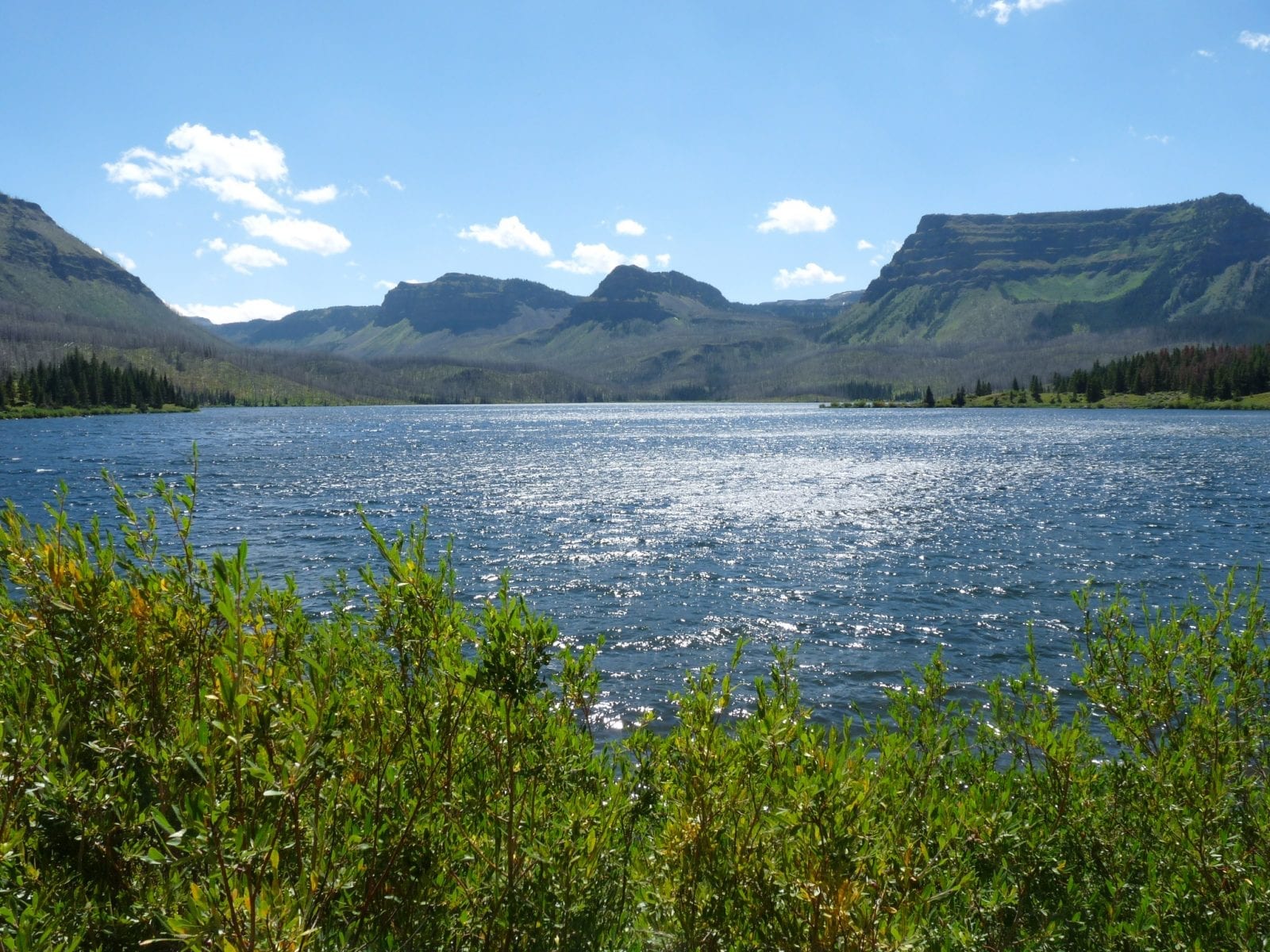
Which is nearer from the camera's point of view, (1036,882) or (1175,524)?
(1036,882)

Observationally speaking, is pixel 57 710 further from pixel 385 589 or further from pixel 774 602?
pixel 774 602

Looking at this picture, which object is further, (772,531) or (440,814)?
(772,531)

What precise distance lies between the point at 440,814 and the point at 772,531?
163 feet

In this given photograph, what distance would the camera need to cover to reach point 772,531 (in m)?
54.6

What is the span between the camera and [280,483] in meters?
78.6

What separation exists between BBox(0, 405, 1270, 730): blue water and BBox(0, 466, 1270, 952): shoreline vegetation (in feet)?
11.4

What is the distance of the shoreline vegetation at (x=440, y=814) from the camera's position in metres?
4.39

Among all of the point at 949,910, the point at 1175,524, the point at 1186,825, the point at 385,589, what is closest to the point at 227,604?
the point at 385,589

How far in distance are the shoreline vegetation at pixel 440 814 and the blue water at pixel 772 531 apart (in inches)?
137

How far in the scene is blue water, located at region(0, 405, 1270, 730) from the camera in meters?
30.3

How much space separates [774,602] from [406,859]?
30.9 meters

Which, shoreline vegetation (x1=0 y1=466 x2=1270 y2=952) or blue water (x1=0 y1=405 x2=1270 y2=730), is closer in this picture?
shoreline vegetation (x1=0 y1=466 x2=1270 y2=952)

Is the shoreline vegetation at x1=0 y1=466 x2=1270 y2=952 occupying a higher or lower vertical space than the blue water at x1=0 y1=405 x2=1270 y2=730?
higher

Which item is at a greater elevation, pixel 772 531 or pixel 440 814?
pixel 440 814
